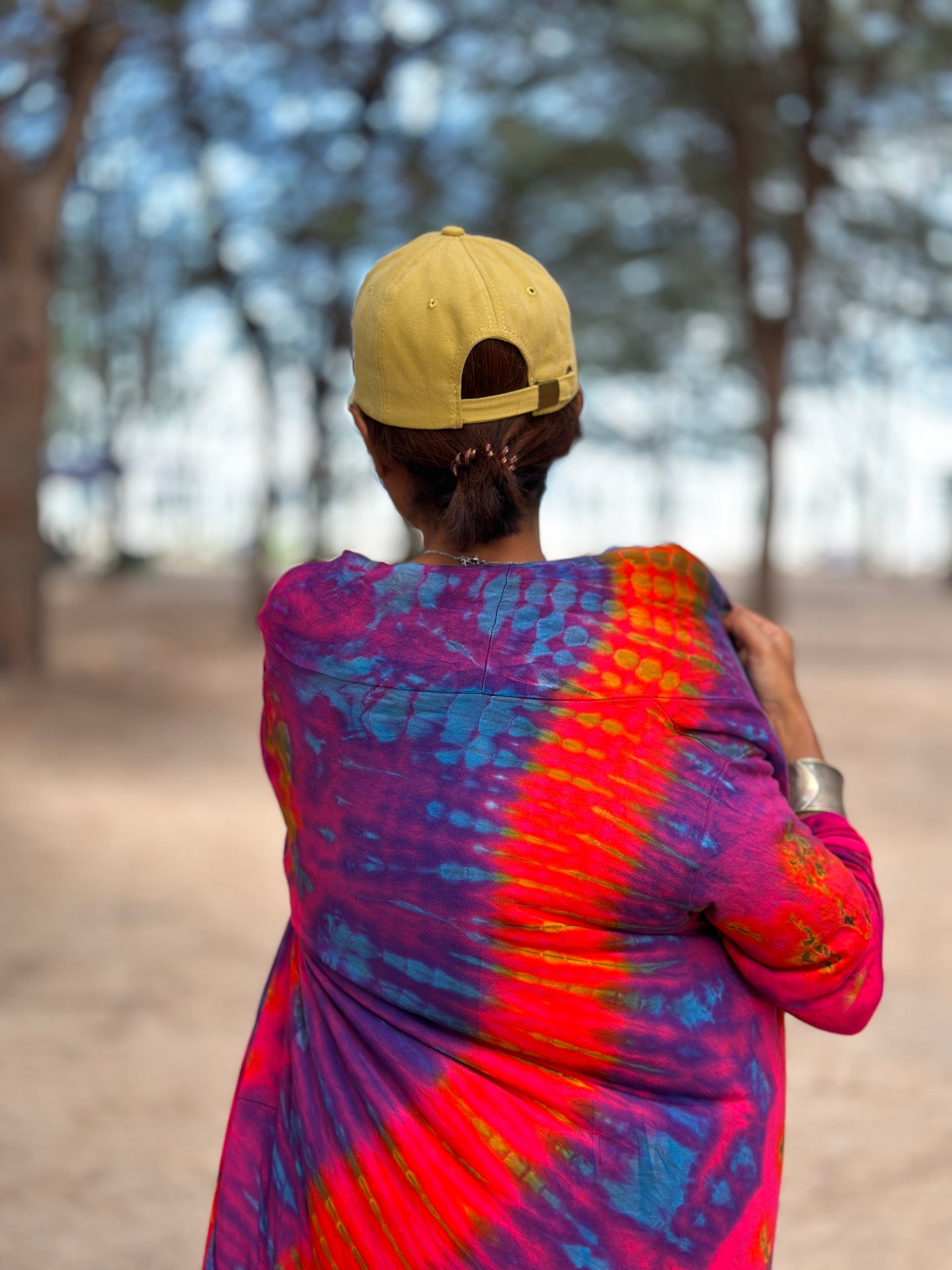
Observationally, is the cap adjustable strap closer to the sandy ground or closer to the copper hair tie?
the copper hair tie

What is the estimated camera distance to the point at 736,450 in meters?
42.7

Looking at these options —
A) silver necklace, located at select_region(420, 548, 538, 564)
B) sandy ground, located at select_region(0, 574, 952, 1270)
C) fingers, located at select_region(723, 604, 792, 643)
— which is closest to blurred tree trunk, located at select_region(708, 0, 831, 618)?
sandy ground, located at select_region(0, 574, 952, 1270)

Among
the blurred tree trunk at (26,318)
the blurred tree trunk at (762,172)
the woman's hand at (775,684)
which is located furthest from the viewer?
the blurred tree trunk at (762,172)

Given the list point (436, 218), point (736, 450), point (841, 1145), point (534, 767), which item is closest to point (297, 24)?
point (436, 218)

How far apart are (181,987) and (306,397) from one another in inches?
639

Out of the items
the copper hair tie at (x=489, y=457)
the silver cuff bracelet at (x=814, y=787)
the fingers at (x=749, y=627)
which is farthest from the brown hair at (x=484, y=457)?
the silver cuff bracelet at (x=814, y=787)

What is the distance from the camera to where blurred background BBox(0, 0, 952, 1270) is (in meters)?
2.96

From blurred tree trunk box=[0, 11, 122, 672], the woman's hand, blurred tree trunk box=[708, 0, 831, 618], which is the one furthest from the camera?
blurred tree trunk box=[708, 0, 831, 618]

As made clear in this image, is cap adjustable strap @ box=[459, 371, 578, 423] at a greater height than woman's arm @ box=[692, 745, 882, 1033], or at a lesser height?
greater

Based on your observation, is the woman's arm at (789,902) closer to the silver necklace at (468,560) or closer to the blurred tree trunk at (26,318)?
the silver necklace at (468,560)

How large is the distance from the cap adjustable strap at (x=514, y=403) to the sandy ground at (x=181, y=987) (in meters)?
1.95

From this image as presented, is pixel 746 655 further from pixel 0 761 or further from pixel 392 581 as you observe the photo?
pixel 0 761

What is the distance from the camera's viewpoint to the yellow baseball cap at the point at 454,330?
3.49ft

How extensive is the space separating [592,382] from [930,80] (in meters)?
18.2
